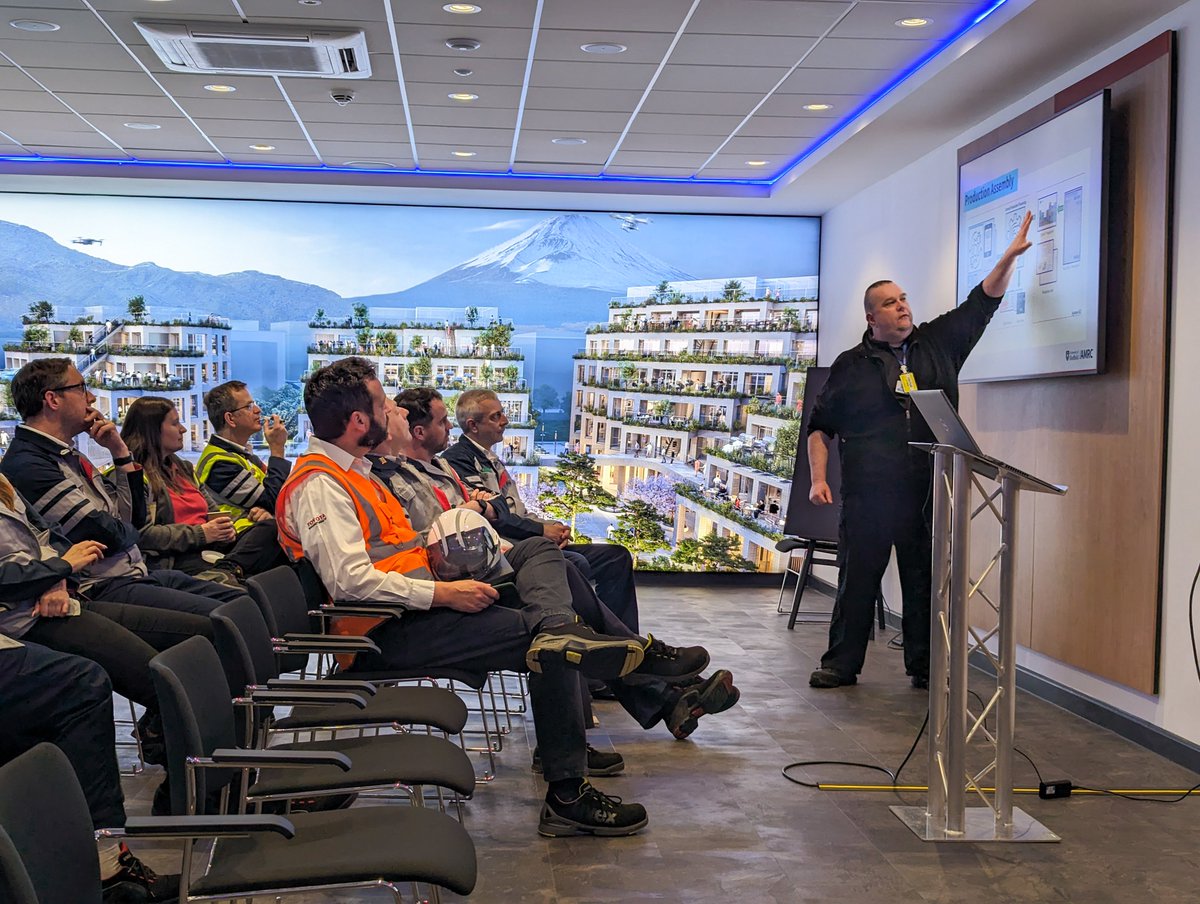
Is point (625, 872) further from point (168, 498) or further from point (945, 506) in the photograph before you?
point (168, 498)

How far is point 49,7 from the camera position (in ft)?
19.4

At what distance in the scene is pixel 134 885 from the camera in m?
2.90

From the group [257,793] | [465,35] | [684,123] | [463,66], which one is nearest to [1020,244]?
[684,123]

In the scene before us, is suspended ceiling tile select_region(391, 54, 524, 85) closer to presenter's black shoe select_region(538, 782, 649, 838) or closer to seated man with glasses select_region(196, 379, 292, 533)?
seated man with glasses select_region(196, 379, 292, 533)

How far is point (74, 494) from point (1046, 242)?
4521 mm

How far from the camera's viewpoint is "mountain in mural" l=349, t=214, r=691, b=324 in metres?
10.7

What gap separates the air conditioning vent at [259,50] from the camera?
611 centimetres

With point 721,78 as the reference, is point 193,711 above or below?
below

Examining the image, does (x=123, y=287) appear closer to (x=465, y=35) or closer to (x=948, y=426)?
(x=465, y=35)

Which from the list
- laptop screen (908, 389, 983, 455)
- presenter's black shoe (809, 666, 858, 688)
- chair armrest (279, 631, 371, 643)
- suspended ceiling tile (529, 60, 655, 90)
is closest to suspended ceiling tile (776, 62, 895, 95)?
suspended ceiling tile (529, 60, 655, 90)

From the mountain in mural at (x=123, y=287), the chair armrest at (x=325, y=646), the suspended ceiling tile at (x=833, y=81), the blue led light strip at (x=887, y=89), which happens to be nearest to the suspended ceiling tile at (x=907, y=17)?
the blue led light strip at (x=887, y=89)

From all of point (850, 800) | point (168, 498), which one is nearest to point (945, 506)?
point (850, 800)

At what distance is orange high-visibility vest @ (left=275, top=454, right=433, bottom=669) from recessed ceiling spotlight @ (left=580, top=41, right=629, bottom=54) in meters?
3.19

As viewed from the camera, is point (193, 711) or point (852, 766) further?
point (852, 766)
